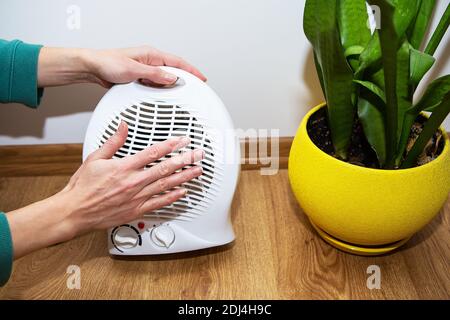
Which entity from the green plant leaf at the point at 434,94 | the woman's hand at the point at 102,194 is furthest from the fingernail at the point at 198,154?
the green plant leaf at the point at 434,94

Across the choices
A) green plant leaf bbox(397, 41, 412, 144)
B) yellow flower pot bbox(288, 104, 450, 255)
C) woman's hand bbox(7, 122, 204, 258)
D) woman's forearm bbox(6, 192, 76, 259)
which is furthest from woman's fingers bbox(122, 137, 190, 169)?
green plant leaf bbox(397, 41, 412, 144)

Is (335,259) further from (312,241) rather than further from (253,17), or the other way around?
(253,17)

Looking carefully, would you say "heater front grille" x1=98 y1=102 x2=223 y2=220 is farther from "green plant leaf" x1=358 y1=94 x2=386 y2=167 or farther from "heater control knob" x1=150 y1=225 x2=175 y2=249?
"green plant leaf" x1=358 y1=94 x2=386 y2=167

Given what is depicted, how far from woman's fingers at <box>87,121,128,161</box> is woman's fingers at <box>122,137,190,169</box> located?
1.2 inches

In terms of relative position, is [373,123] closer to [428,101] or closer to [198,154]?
[428,101]

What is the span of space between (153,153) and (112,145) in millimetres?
60

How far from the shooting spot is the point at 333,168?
0.81 m

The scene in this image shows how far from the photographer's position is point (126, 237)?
86 cm

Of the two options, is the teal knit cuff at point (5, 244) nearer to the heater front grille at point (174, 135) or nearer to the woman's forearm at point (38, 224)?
the woman's forearm at point (38, 224)

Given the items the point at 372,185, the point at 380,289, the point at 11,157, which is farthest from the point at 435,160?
the point at 11,157

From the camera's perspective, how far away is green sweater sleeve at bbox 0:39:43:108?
0.88 m
